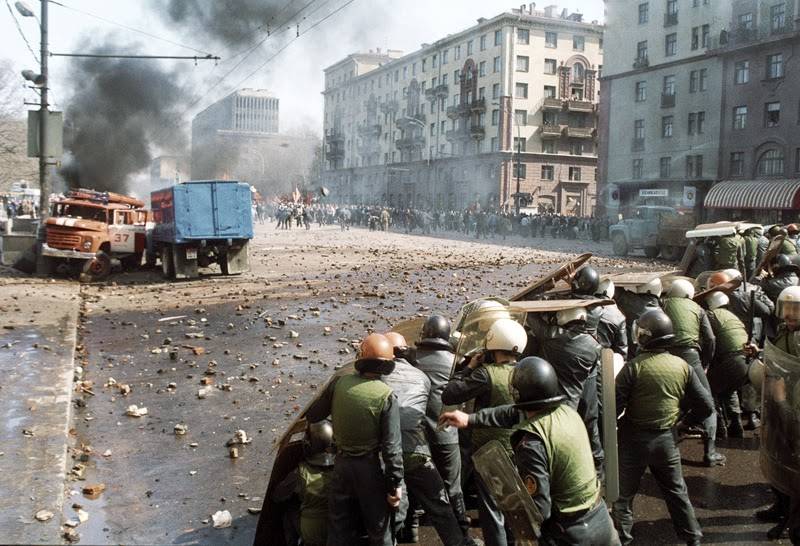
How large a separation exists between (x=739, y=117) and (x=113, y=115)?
1218 inches

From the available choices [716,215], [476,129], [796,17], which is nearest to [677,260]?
[716,215]

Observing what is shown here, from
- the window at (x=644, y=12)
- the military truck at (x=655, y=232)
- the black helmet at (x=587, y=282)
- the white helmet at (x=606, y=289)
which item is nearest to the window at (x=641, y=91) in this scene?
the window at (x=644, y=12)

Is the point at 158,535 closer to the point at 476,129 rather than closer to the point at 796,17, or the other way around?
the point at 796,17

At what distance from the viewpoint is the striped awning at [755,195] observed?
3484 centimetres

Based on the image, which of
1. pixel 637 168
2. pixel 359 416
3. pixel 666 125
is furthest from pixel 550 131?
pixel 359 416

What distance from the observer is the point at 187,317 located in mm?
15055

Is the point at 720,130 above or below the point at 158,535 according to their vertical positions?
above

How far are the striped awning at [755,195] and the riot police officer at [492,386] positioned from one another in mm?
33836

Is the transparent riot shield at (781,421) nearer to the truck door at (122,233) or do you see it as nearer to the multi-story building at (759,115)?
the truck door at (122,233)

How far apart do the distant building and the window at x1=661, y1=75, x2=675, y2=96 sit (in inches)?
1069

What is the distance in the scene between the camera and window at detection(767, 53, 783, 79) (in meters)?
38.6

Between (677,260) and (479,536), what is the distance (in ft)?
86.2

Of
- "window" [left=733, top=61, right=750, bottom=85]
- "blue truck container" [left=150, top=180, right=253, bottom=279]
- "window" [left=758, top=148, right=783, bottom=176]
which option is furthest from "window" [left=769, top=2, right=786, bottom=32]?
"blue truck container" [left=150, top=180, right=253, bottom=279]

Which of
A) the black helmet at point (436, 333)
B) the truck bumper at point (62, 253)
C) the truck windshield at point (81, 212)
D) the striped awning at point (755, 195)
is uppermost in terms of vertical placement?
the striped awning at point (755, 195)
